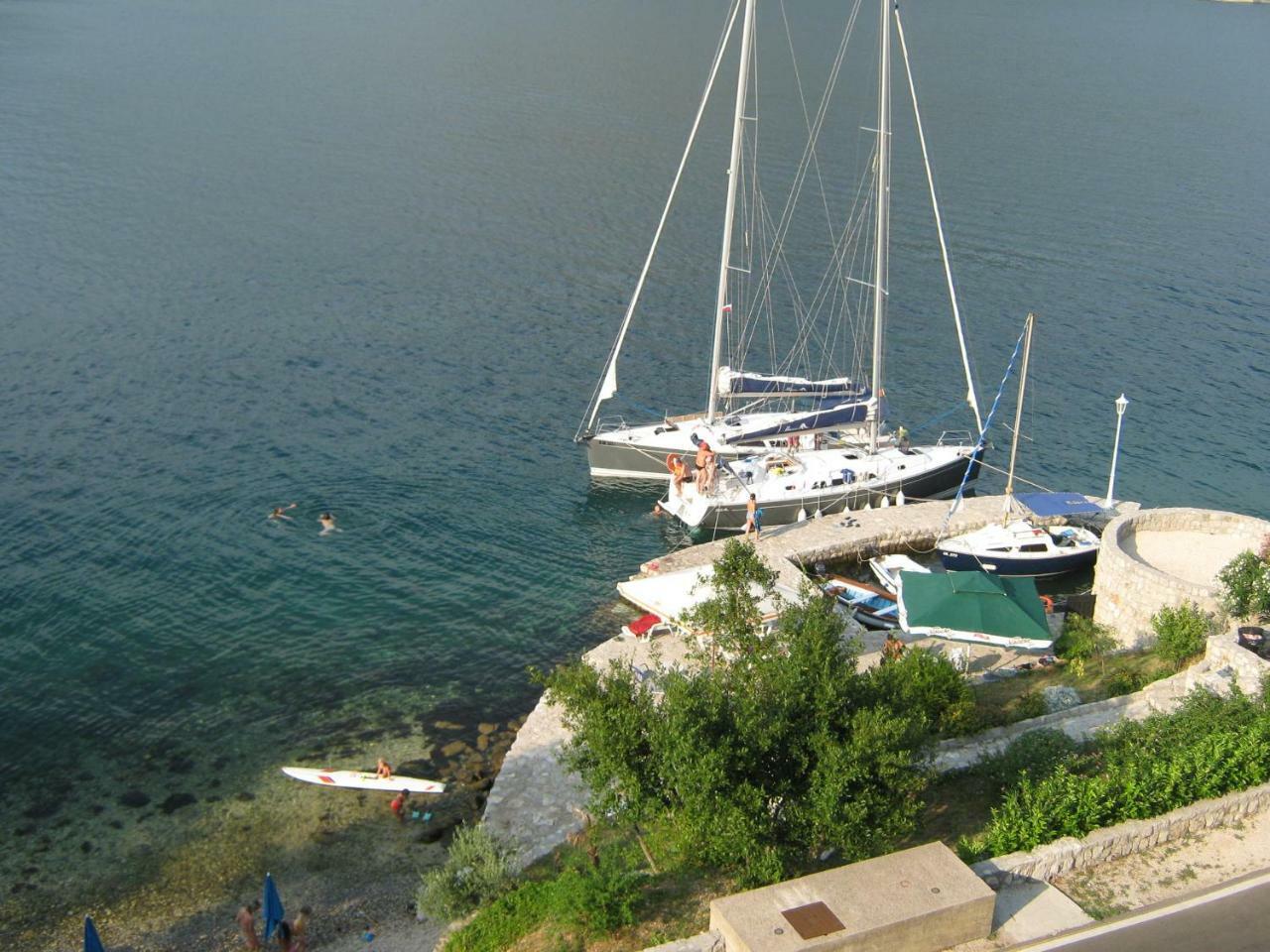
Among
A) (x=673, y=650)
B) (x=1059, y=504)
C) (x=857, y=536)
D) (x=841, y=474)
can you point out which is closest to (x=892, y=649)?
(x=673, y=650)

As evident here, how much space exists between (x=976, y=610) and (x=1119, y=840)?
15.0m

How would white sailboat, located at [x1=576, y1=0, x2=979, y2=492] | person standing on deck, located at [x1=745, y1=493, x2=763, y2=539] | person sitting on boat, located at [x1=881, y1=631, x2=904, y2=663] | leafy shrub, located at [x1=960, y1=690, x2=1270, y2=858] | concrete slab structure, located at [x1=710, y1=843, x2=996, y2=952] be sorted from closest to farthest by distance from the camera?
concrete slab structure, located at [x1=710, y1=843, x2=996, y2=952] → leafy shrub, located at [x1=960, y1=690, x2=1270, y2=858] → person sitting on boat, located at [x1=881, y1=631, x2=904, y2=663] → person standing on deck, located at [x1=745, y1=493, x2=763, y2=539] → white sailboat, located at [x1=576, y1=0, x2=979, y2=492]

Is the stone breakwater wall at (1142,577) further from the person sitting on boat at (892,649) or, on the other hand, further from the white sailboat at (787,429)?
the white sailboat at (787,429)

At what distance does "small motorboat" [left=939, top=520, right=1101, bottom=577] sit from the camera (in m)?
47.7

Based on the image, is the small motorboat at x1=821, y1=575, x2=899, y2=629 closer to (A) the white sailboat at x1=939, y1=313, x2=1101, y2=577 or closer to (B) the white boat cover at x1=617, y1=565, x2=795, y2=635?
(B) the white boat cover at x1=617, y1=565, x2=795, y2=635

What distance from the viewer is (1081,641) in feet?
132

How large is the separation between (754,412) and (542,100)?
7332cm

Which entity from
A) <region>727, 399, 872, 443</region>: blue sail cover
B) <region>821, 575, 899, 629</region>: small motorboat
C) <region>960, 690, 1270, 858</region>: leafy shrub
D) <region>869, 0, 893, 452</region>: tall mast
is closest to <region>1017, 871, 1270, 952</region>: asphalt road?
<region>960, 690, 1270, 858</region>: leafy shrub

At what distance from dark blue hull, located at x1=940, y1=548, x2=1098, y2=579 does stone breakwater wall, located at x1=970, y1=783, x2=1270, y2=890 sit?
21.0 meters

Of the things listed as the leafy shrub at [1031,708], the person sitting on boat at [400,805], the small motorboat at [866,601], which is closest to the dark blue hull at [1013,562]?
the small motorboat at [866,601]

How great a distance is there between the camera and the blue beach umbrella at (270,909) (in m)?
29.1

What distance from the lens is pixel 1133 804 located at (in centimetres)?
2606

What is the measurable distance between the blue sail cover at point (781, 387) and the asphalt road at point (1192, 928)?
112 feet

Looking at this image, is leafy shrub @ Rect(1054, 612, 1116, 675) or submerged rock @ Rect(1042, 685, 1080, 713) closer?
submerged rock @ Rect(1042, 685, 1080, 713)
